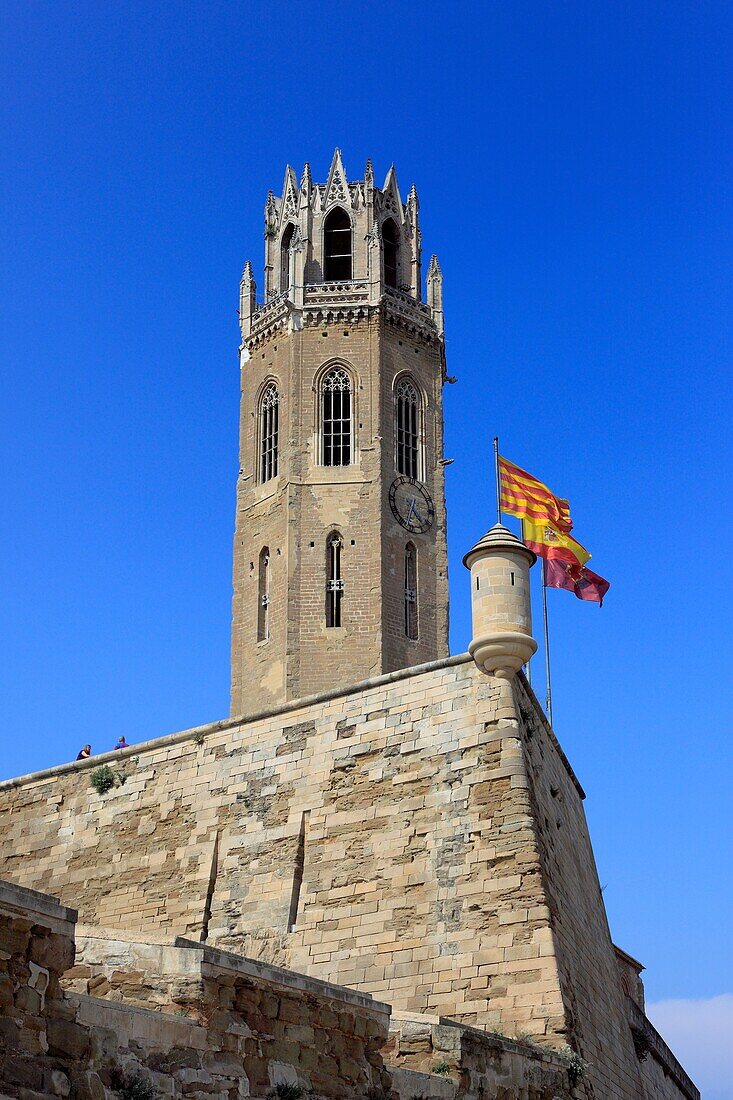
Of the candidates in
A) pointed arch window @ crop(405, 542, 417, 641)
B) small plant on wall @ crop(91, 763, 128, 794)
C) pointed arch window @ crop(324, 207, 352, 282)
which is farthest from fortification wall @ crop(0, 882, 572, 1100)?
pointed arch window @ crop(324, 207, 352, 282)

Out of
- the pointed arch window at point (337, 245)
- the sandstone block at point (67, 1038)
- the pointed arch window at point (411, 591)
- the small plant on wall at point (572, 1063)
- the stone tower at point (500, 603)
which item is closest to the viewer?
the sandstone block at point (67, 1038)

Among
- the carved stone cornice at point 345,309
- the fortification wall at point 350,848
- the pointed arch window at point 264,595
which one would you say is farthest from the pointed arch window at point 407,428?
the fortification wall at point 350,848

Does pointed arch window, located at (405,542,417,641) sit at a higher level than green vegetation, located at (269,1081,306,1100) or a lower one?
higher

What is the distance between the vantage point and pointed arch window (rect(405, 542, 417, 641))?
4406 centimetres

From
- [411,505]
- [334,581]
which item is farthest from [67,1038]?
[411,505]

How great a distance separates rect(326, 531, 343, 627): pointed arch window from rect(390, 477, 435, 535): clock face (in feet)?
7.90

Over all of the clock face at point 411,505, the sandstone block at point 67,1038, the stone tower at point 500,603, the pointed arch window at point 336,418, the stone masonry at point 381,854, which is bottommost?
the sandstone block at point 67,1038

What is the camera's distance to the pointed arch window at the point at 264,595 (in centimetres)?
4434

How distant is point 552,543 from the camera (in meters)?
25.0

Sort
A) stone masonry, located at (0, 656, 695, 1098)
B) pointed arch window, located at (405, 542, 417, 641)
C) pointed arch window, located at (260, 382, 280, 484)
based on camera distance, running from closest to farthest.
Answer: stone masonry, located at (0, 656, 695, 1098)
pointed arch window, located at (405, 542, 417, 641)
pointed arch window, located at (260, 382, 280, 484)

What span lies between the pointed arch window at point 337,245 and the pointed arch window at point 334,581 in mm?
10890

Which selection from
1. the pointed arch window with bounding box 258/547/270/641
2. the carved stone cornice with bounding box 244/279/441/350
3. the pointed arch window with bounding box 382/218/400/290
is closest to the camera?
the pointed arch window with bounding box 258/547/270/641

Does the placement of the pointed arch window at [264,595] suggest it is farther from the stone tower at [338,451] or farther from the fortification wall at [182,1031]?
the fortification wall at [182,1031]

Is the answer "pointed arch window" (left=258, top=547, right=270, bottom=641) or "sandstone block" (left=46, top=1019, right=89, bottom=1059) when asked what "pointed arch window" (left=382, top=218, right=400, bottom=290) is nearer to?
"pointed arch window" (left=258, top=547, right=270, bottom=641)
